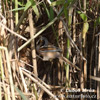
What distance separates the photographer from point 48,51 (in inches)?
40.6

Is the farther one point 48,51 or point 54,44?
point 54,44

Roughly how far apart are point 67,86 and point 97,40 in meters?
0.33

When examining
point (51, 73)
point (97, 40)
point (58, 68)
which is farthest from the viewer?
point (51, 73)

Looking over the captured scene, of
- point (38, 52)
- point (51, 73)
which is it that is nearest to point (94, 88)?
point (51, 73)

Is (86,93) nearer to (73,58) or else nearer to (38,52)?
(73,58)

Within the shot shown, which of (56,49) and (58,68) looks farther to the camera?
(58,68)

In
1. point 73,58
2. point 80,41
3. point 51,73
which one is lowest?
point 51,73

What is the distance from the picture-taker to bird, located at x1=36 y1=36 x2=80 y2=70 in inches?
39.7

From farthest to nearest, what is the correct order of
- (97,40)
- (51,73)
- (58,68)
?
(51,73) → (58,68) → (97,40)

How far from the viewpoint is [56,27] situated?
1.09m

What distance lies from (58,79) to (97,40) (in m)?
0.37

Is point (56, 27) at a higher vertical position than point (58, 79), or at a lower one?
higher

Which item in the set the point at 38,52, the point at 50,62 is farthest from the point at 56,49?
the point at 50,62

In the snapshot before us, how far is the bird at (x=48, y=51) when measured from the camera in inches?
39.7
